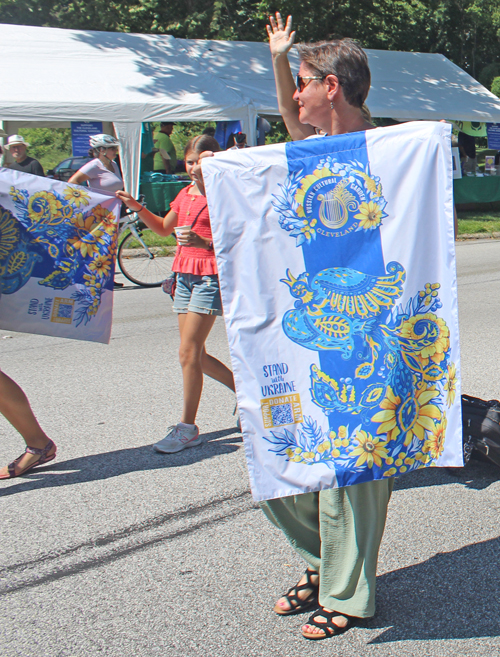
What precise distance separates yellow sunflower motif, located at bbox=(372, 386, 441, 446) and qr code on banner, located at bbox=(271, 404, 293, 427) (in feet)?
0.84

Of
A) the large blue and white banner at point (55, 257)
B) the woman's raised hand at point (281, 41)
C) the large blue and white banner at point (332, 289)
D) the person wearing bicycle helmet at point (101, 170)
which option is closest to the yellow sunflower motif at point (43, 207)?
the large blue and white banner at point (55, 257)

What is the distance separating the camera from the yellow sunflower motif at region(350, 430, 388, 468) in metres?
2.12

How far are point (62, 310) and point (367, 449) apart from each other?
221 cm

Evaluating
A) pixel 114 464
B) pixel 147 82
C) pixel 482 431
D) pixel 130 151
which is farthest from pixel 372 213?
pixel 147 82

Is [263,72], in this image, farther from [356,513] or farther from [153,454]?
[356,513]

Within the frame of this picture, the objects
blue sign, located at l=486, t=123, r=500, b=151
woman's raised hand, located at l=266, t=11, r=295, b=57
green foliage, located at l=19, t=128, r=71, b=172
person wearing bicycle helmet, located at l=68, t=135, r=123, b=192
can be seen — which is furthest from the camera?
green foliage, located at l=19, t=128, r=71, b=172

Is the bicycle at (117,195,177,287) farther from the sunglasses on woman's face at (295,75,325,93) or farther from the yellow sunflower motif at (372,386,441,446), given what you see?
the yellow sunflower motif at (372,386,441,446)

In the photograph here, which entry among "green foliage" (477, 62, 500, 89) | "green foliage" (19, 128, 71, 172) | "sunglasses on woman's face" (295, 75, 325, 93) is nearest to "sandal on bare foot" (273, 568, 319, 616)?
"sunglasses on woman's face" (295, 75, 325, 93)

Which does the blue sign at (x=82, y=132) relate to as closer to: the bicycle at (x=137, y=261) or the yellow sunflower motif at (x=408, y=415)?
the bicycle at (x=137, y=261)

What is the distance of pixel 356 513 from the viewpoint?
7.45ft

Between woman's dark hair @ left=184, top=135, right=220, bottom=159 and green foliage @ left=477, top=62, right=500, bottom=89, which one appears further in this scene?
green foliage @ left=477, top=62, right=500, bottom=89

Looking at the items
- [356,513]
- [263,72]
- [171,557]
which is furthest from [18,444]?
[263,72]

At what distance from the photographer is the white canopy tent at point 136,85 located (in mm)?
13359

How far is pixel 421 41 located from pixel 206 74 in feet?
81.4
